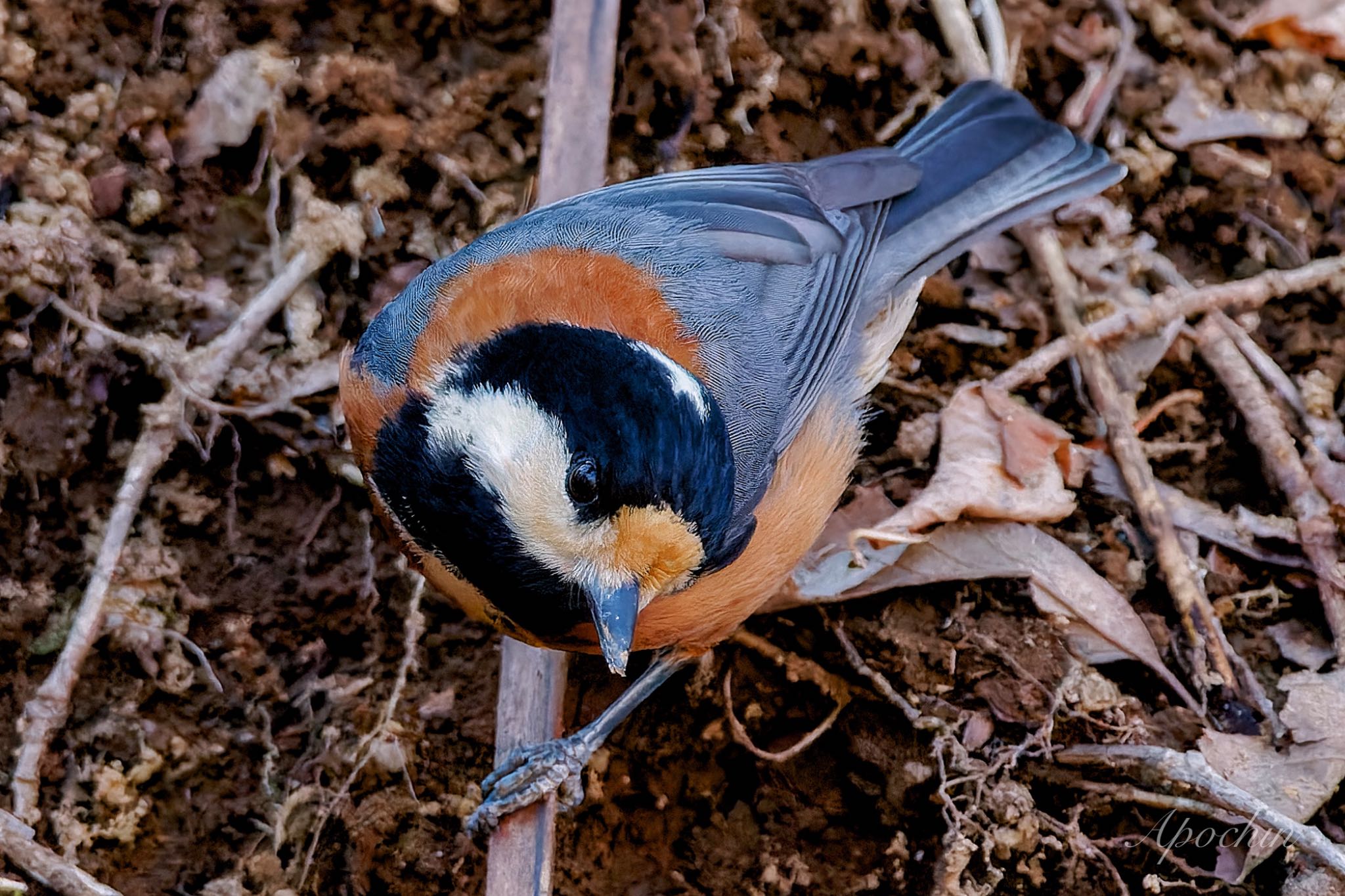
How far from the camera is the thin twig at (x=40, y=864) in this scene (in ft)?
8.32

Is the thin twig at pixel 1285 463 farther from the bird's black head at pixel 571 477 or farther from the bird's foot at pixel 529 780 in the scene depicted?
the bird's foot at pixel 529 780

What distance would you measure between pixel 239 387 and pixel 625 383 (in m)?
1.61

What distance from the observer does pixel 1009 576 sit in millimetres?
3254

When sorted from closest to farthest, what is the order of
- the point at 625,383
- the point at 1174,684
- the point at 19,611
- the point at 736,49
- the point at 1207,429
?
the point at 625,383 → the point at 19,611 → the point at 1174,684 → the point at 1207,429 → the point at 736,49

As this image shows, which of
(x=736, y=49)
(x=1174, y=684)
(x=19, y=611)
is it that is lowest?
(x=1174, y=684)

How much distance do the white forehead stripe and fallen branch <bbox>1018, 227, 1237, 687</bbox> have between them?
162 cm

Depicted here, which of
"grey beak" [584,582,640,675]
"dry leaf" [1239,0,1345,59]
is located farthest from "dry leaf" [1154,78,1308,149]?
"grey beak" [584,582,640,675]

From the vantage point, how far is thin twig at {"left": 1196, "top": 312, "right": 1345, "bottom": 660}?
3.25 metres

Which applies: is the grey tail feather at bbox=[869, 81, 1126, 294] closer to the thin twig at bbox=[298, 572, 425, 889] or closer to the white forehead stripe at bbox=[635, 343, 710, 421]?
the white forehead stripe at bbox=[635, 343, 710, 421]

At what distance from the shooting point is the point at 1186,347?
3719mm

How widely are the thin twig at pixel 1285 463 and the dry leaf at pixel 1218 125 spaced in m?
0.69

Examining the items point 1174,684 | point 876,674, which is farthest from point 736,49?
point 1174,684

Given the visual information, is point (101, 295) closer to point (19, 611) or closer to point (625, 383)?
point (19, 611)

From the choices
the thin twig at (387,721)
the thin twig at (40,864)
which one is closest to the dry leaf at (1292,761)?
the thin twig at (387,721)
